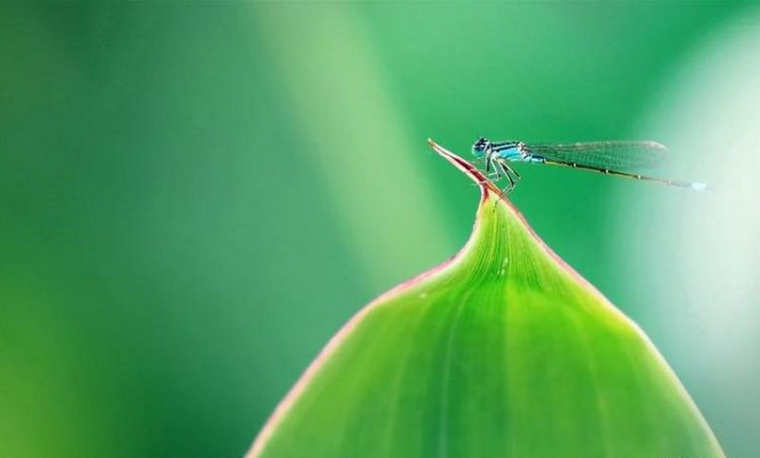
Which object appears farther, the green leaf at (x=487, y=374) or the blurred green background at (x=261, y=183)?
the blurred green background at (x=261, y=183)

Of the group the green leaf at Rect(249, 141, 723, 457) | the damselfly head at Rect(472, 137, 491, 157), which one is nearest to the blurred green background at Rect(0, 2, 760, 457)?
the damselfly head at Rect(472, 137, 491, 157)

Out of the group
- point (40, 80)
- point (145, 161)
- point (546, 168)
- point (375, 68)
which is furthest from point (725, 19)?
point (40, 80)

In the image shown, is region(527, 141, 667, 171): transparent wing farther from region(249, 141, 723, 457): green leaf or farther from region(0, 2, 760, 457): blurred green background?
region(249, 141, 723, 457): green leaf

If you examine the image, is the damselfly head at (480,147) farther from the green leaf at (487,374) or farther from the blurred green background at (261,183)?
the green leaf at (487,374)

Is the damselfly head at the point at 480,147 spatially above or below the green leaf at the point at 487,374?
above

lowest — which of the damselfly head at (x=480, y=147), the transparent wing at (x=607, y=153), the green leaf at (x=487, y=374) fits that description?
the green leaf at (x=487, y=374)

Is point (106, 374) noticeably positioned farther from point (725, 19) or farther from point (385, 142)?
point (725, 19)

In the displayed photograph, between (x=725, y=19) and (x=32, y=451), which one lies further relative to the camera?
(x=725, y=19)

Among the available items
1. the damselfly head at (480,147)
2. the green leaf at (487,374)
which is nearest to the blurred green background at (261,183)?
the damselfly head at (480,147)
